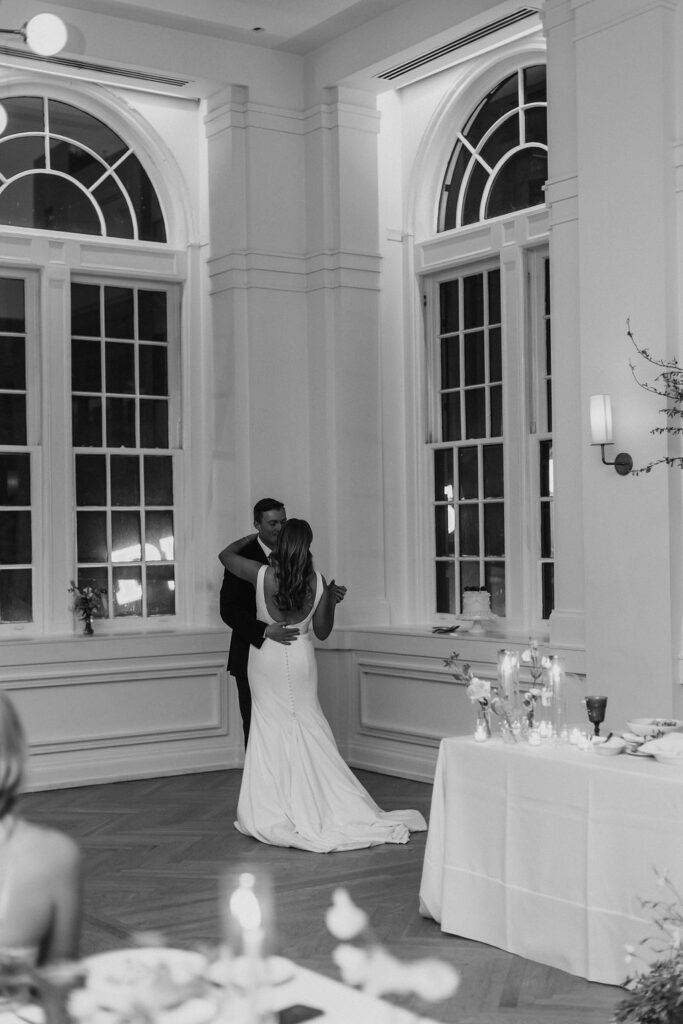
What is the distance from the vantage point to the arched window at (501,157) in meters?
8.45

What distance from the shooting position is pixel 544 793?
15.3ft

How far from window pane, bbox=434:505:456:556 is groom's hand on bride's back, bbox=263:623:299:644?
2656 millimetres

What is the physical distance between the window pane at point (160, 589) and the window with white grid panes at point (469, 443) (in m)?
1.98

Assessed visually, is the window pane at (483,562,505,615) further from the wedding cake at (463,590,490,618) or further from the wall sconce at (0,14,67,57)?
the wall sconce at (0,14,67,57)

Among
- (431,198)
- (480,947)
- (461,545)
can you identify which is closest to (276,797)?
(480,947)

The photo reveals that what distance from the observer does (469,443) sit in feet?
29.5

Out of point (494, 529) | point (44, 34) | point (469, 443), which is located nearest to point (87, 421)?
point (469, 443)

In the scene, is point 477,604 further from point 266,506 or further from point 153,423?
point 153,423

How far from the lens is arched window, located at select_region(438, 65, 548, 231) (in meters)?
8.45

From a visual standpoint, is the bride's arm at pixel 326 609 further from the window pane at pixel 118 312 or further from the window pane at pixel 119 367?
the window pane at pixel 118 312

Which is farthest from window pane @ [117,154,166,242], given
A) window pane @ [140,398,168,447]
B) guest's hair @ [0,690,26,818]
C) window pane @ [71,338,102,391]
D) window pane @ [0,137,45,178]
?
guest's hair @ [0,690,26,818]

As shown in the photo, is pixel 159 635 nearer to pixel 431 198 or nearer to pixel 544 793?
pixel 431 198

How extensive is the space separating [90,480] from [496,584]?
3.02m

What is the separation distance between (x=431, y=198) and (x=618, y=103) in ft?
9.12
